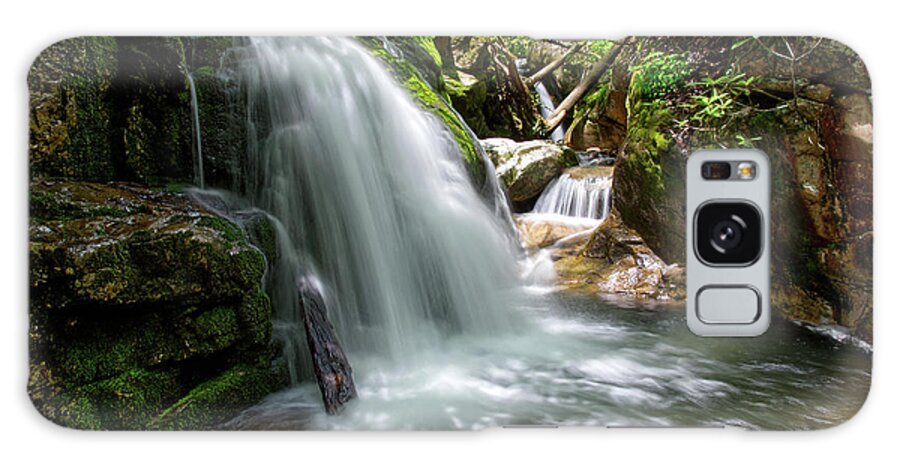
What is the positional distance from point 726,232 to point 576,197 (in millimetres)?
526

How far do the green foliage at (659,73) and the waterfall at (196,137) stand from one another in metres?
1.49

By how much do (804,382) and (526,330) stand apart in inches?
36.4

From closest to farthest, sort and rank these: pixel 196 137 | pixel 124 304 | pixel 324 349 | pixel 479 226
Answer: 1. pixel 124 304
2. pixel 196 137
3. pixel 324 349
4. pixel 479 226

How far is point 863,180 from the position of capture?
1.76 m

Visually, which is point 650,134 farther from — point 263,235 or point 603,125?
point 263,235

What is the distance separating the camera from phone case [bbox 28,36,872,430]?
175 centimetres

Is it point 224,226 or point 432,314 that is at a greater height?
point 224,226

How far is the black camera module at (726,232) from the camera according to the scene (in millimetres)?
1788

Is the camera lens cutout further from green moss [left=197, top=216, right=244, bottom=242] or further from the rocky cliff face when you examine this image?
green moss [left=197, top=216, right=244, bottom=242]

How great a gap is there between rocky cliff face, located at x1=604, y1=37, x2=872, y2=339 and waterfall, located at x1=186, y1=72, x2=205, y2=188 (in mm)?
1440

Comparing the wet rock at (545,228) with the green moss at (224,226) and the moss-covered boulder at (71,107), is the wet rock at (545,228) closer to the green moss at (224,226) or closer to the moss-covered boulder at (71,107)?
the green moss at (224,226)

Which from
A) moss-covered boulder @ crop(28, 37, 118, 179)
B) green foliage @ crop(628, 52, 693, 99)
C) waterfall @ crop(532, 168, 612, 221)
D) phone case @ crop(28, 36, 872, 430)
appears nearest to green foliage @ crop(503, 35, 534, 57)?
phone case @ crop(28, 36, 872, 430)

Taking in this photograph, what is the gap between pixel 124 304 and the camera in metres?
1.73

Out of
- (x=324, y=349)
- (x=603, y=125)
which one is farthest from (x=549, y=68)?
(x=324, y=349)
